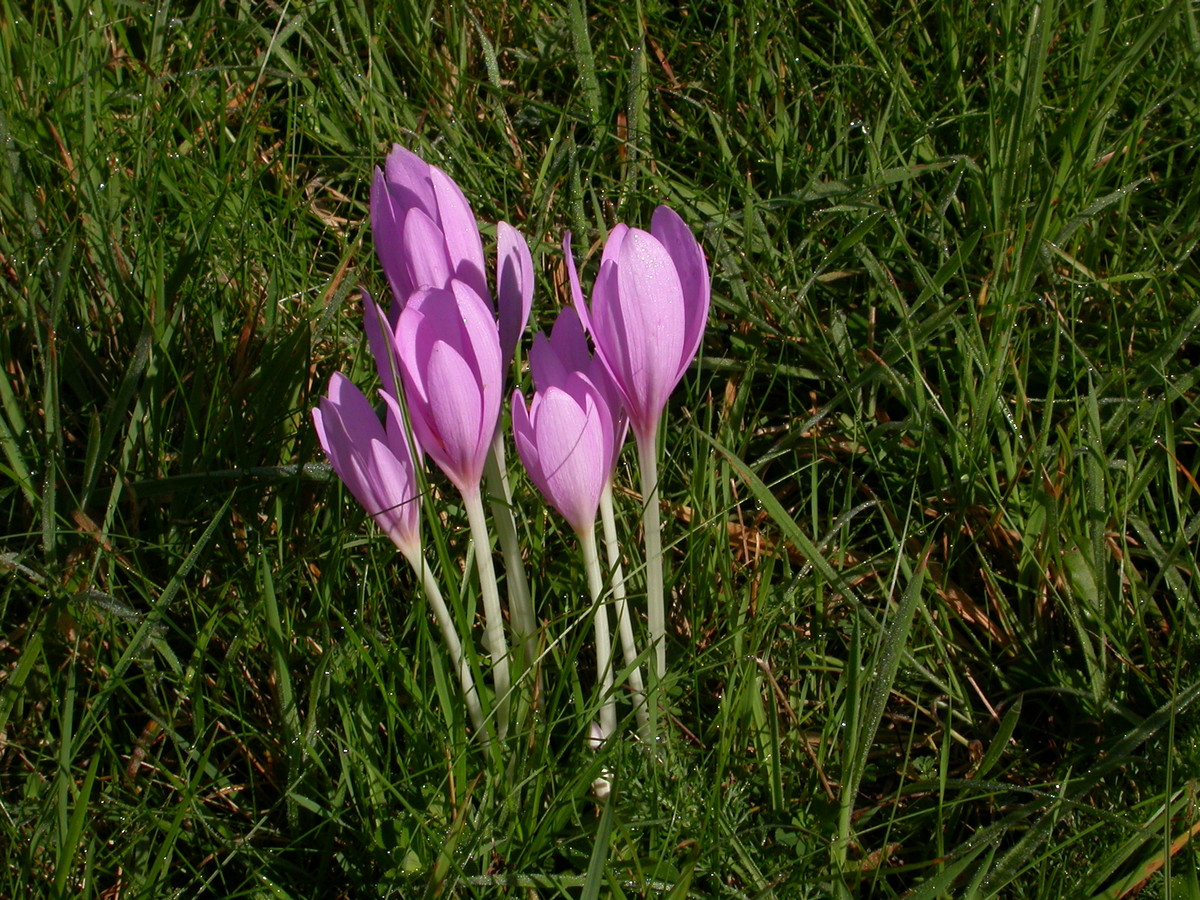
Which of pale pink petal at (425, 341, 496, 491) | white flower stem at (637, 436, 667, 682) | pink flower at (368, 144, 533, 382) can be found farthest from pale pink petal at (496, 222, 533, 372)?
white flower stem at (637, 436, 667, 682)

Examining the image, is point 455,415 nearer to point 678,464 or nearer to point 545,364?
point 545,364

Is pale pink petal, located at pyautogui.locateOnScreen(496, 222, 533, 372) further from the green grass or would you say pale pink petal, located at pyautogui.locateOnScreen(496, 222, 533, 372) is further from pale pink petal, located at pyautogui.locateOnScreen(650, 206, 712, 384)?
the green grass

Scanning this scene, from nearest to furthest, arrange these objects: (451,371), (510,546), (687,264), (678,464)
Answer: (451,371)
(687,264)
(510,546)
(678,464)

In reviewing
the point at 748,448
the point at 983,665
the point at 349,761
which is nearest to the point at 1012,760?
the point at 983,665

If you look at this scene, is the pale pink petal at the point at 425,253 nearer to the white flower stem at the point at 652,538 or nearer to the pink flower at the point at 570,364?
the pink flower at the point at 570,364

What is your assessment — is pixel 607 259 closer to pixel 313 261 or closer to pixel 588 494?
pixel 588 494

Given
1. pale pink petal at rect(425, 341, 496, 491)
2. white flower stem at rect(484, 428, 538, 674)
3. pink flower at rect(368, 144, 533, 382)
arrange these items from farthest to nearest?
white flower stem at rect(484, 428, 538, 674) < pink flower at rect(368, 144, 533, 382) < pale pink petal at rect(425, 341, 496, 491)

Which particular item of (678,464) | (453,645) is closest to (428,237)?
(453,645)
